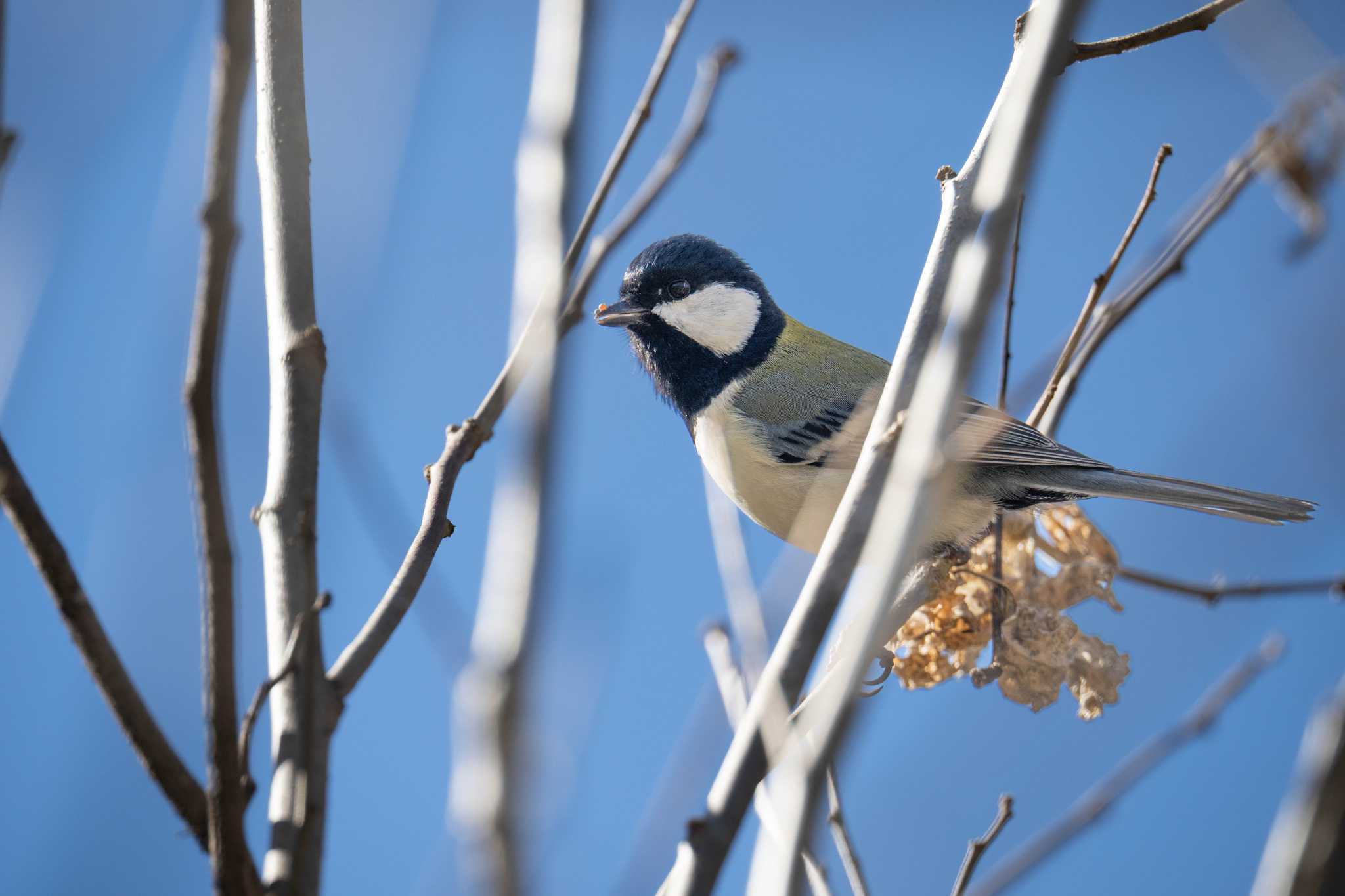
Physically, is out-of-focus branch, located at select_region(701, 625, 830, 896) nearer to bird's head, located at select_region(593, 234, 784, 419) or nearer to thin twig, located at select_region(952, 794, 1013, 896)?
thin twig, located at select_region(952, 794, 1013, 896)

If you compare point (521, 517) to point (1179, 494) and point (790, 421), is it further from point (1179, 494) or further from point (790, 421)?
point (1179, 494)

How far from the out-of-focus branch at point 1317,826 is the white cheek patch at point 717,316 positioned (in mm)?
2620

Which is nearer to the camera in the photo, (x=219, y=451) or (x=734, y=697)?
(x=219, y=451)

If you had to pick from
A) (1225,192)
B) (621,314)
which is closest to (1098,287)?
(1225,192)

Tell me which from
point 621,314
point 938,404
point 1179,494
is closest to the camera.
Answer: point 938,404

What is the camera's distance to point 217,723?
1575mm

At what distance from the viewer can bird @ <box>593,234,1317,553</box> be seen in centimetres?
334

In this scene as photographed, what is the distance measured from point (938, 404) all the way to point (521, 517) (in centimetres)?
71

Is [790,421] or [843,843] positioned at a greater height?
[790,421]

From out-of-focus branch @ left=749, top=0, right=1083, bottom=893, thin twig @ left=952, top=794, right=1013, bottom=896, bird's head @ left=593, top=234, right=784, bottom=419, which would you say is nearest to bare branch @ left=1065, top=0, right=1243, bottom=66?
out-of-focus branch @ left=749, top=0, right=1083, bottom=893

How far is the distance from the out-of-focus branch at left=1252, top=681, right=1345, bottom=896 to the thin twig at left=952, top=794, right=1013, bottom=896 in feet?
2.04

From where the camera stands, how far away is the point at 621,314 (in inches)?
157

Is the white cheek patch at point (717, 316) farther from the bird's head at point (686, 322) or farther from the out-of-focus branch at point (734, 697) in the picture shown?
the out-of-focus branch at point (734, 697)

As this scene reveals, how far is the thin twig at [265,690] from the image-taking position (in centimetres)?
164
